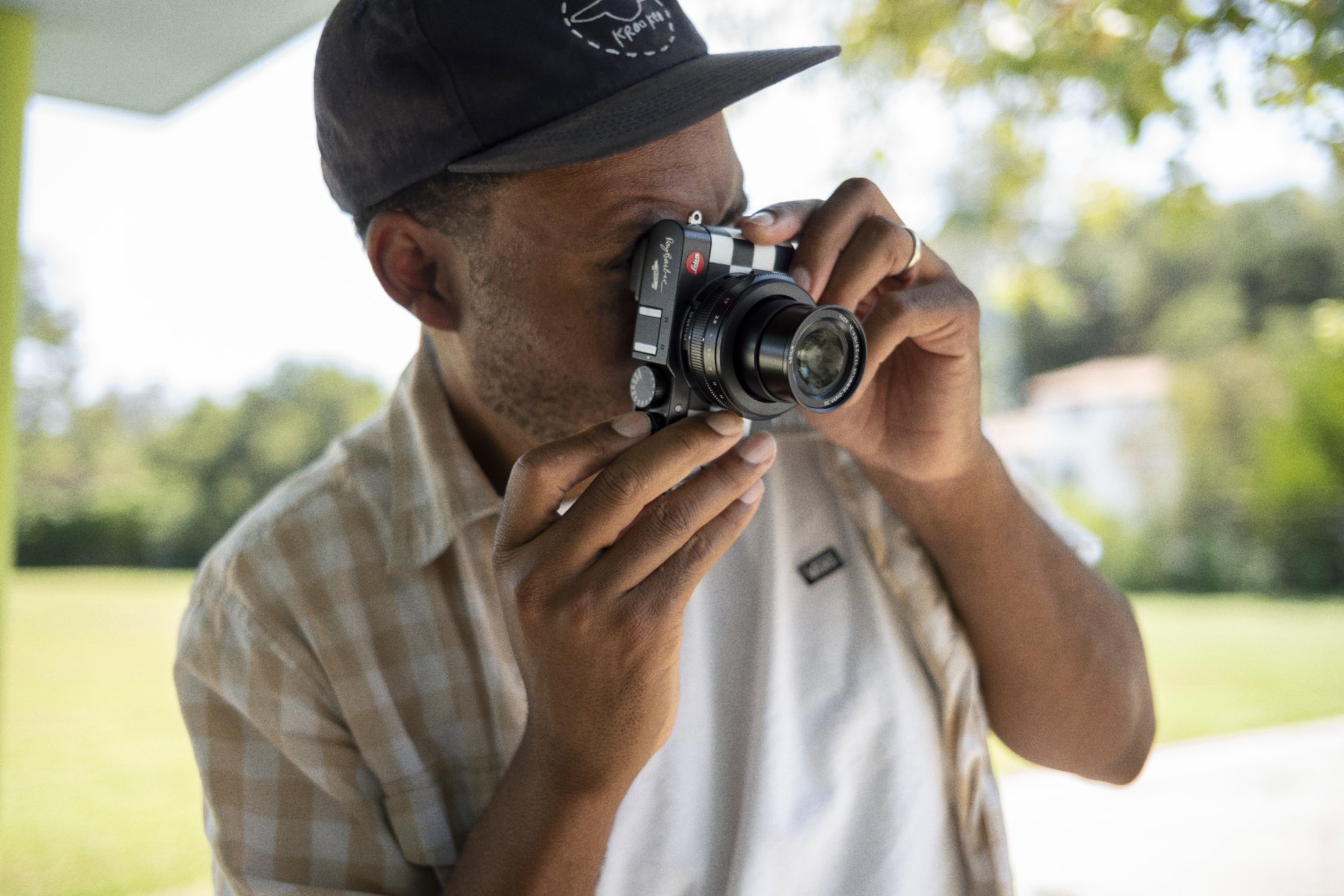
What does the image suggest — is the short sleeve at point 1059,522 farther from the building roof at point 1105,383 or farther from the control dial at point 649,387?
the building roof at point 1105,383

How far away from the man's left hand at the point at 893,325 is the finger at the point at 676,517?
18 cm

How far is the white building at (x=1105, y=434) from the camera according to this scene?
455 inches

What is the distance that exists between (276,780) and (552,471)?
53 cm

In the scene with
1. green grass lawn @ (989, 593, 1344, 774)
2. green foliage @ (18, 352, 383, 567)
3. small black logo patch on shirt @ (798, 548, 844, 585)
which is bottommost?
green grass lawn @ (989, 593, 1344, 774)

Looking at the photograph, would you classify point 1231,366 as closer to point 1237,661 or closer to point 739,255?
point 1237,661

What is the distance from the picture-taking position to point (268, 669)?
1.28 metres

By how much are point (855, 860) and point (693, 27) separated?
1074 millimetres

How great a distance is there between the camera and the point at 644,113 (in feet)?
4.01

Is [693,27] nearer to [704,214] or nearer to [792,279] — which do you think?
[704,214]

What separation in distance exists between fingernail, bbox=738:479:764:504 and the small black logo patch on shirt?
1.16 ft

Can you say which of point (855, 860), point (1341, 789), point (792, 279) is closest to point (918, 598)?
point (855, 860)

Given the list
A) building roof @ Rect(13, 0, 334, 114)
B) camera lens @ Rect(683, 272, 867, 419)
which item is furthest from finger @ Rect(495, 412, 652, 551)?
building roof @ Rect(13, 0, 334, 114)

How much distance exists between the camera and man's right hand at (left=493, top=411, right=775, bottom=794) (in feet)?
3.50

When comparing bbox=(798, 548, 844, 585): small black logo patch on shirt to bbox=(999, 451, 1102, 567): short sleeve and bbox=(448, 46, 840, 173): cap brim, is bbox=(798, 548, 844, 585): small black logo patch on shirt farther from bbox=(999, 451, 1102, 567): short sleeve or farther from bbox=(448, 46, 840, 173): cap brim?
bbox=(448, 46, 840, 173): cap brim
